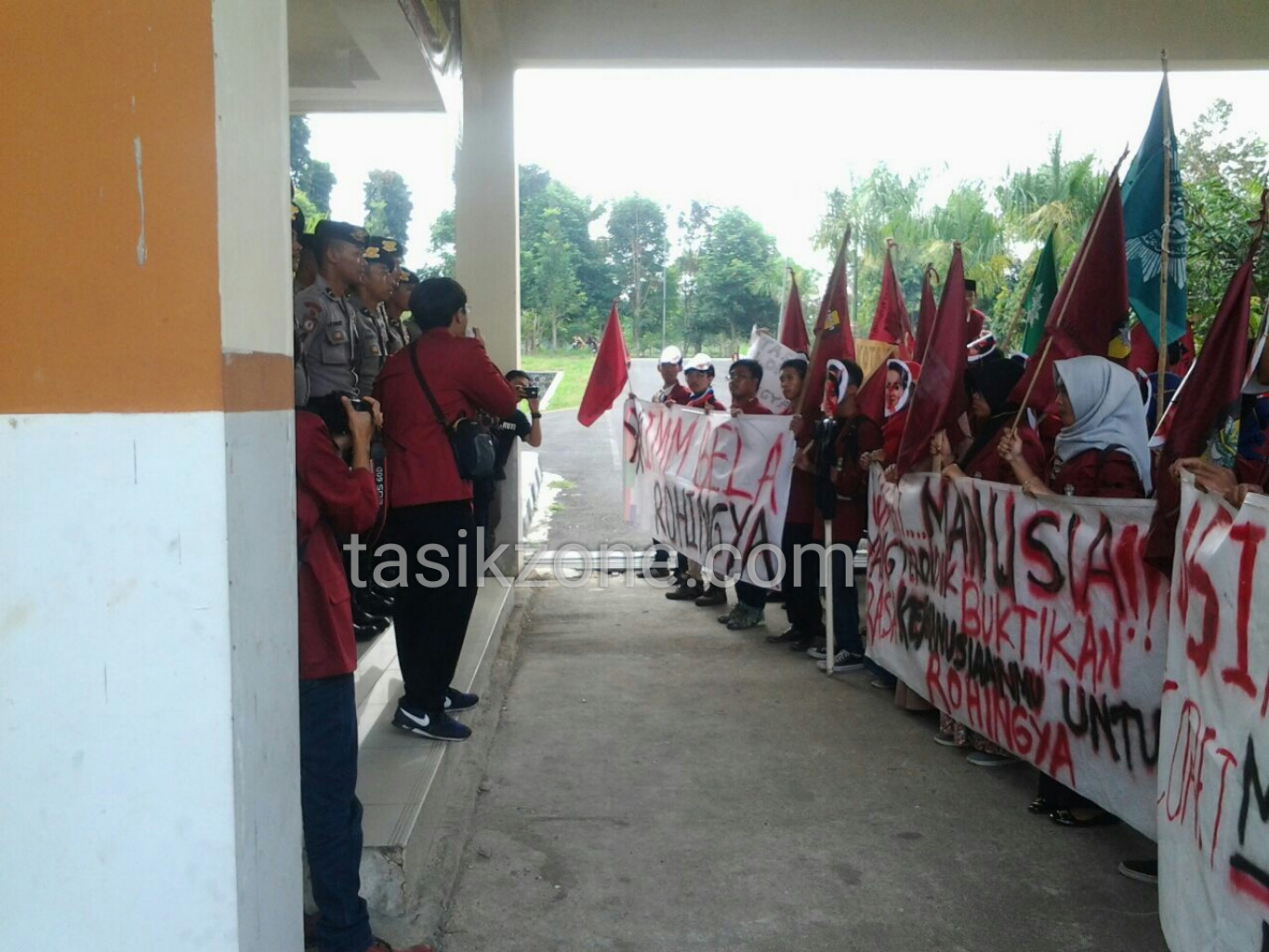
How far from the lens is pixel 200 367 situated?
6.23ft

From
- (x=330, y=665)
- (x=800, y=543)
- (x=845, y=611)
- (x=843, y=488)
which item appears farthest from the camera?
(x=800, y=543)

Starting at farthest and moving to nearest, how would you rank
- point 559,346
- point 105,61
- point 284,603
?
point 559,346 → point 284,603 → point 105,61

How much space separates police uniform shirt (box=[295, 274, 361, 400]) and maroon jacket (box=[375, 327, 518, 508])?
0.18 metres

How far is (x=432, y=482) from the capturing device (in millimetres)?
4172

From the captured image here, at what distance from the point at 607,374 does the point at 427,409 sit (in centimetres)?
503

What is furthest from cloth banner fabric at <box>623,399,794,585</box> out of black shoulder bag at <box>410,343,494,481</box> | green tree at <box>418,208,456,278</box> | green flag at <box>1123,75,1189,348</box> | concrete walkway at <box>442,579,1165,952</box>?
green tree at <box>418,208,456,278</box>

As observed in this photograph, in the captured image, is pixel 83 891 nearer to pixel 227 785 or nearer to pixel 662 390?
pixel 227 785

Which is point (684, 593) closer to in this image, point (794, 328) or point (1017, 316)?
point (794, 328)

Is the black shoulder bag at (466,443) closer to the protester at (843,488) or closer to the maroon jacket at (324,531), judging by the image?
the maroon jacket at (324,531)

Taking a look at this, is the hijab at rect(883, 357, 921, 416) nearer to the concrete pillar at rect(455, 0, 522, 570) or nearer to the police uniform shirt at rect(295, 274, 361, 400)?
the police uniform shirt at rect(295, 274, 361, 400)

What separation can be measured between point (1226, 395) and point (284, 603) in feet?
9.46

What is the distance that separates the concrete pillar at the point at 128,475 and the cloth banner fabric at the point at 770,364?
5.52m

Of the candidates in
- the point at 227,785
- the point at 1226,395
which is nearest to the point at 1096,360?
the point at 1226,395

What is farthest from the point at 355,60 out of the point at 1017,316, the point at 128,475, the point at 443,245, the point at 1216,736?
the point at 1216,736
